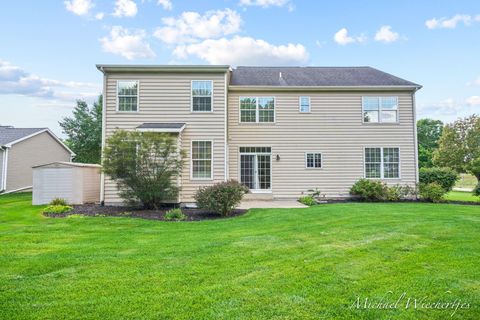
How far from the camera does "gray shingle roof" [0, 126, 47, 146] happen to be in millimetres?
18114

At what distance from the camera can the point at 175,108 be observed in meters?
12.5

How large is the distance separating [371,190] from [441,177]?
380 cm

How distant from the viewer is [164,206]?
38.2 feet

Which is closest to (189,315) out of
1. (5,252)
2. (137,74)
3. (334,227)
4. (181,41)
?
(5,252)

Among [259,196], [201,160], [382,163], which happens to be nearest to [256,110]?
[201,160]

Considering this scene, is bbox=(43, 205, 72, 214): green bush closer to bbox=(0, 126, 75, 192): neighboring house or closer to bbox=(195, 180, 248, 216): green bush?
bbox=(195, 180, 248, 216): green bush

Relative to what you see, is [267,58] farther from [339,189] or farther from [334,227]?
[334,227]

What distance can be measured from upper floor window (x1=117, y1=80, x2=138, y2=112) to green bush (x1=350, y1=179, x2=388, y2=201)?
11.0 m

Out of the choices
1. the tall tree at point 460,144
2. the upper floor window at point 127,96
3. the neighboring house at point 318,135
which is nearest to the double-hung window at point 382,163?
the neighboring house at point 318,135

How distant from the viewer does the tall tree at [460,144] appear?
26.9 m

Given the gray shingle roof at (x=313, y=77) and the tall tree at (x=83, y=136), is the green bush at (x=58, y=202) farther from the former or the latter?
the tall tree at (x=83, y=136)

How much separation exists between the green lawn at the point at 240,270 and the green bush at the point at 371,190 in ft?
19.1

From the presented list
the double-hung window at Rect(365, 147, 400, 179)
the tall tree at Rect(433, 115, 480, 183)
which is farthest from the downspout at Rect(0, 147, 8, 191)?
the tall tree at Rect(433, 115, 480, 183)

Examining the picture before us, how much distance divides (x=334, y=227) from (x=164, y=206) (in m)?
7.28
